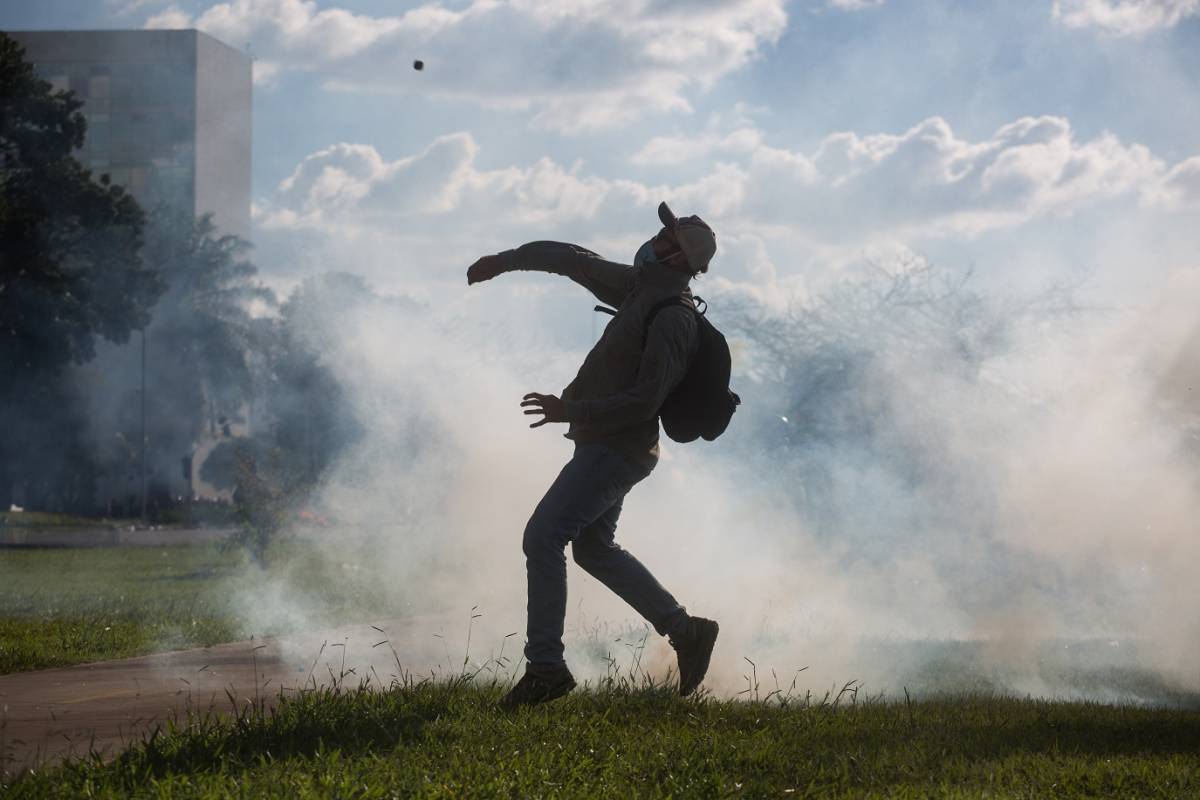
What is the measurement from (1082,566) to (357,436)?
25.4ft

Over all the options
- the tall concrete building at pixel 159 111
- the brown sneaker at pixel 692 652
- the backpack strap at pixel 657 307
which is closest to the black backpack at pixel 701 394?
the backpack strap at pixel 657 307

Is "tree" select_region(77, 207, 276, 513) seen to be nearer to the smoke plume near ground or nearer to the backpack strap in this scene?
the smoke plume near ground

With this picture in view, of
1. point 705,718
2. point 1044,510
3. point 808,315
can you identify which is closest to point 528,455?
point 1044,510

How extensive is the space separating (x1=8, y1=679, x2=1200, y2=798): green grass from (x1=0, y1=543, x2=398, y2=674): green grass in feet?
9.99

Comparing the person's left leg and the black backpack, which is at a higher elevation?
the black backpack

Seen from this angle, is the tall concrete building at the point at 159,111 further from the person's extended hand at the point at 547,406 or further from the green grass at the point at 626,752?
the green grass at the point at 626,752

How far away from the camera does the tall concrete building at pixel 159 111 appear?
241 ft

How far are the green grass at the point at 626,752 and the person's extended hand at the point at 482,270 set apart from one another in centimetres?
167

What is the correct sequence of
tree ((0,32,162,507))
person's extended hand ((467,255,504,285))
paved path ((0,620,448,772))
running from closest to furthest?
paved path ((0,620,448,772)) → person's extended hand ((467,255,504,285)) → tree ((0,32,162,507))

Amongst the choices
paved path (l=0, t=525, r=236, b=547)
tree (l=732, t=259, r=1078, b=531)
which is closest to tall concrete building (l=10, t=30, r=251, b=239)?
paved path (l=0, t=525, r=236, b=547)

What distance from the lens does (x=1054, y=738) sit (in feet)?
17.7

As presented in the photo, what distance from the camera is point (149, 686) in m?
6.44

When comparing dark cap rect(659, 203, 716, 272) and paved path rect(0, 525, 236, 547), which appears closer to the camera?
dark cap rect(659, 203, 716, 272)

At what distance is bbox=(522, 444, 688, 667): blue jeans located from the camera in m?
5.82
